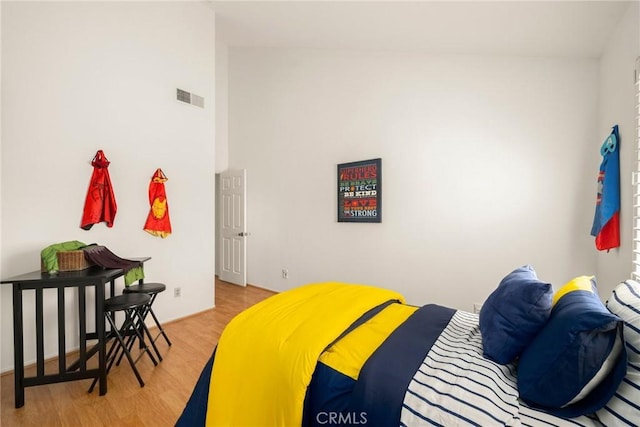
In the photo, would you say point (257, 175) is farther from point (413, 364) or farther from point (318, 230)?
point (413, 364)

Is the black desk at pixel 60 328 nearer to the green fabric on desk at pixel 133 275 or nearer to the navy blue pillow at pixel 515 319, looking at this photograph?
the green fabric on desk at pixel 133 275

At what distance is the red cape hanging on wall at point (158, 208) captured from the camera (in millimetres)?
3045

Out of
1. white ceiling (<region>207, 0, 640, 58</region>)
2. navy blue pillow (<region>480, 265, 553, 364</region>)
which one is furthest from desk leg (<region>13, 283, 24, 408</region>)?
white ceiling (<region>207, 0, 640, 58</region>)

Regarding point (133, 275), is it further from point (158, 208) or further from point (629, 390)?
point (629, 390)

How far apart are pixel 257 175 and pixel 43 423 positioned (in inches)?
140

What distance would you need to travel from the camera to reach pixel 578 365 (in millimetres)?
925

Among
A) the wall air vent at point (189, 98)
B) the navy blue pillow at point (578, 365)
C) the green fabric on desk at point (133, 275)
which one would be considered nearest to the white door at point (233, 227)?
the wall air vent at point (189, 98)

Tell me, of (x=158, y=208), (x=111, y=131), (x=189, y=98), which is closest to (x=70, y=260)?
(x=158, y=208)

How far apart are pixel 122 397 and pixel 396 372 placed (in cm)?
192

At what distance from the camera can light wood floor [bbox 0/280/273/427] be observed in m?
1.73

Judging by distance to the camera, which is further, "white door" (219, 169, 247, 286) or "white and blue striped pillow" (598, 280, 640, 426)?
"white door" (219, 169, 247, 286)

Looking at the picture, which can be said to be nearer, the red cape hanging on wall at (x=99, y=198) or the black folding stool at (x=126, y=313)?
the black folding stool at (x=126, y=313)
